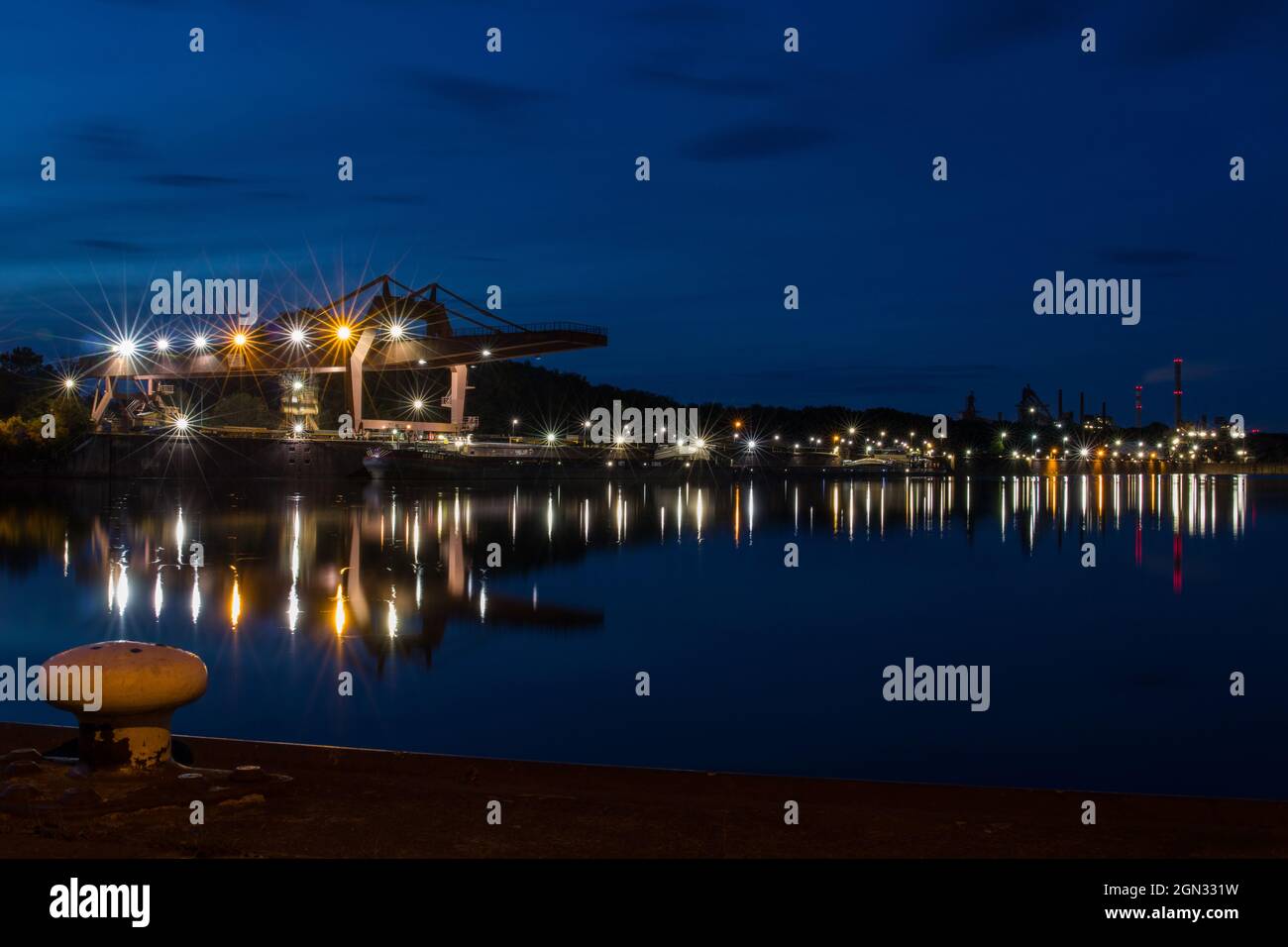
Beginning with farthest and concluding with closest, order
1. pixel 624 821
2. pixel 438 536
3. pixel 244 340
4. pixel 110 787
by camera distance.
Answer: pixel 244 340 < pixel 438 536 < pixel 110 787 < pixel 624 821

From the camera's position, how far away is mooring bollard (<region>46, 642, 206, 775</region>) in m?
7.37

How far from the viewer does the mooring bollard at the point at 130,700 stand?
7.37m

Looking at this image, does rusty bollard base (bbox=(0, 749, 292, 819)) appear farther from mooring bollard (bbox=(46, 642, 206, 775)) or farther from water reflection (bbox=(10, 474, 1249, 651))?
water reflection (bbox=(10, 474, 1249, 651))

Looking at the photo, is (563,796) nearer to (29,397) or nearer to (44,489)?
Result: (44,489)

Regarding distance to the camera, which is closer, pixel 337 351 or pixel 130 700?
pixel 130 700

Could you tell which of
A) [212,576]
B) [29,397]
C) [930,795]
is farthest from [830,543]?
[29,397]

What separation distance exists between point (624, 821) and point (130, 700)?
325 centimetres

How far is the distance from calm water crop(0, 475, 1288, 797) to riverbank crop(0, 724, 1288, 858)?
365cm

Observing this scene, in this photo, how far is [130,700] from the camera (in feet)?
24.4

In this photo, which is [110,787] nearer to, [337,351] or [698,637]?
[698,637]

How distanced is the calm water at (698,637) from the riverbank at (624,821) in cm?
365

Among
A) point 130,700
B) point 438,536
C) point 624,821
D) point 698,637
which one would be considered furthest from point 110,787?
point 438,536

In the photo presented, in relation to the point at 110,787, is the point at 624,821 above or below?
below

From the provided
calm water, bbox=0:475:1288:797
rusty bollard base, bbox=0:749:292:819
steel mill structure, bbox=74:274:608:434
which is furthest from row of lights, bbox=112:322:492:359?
rusty bollard base, bbox=0:749:292:819
